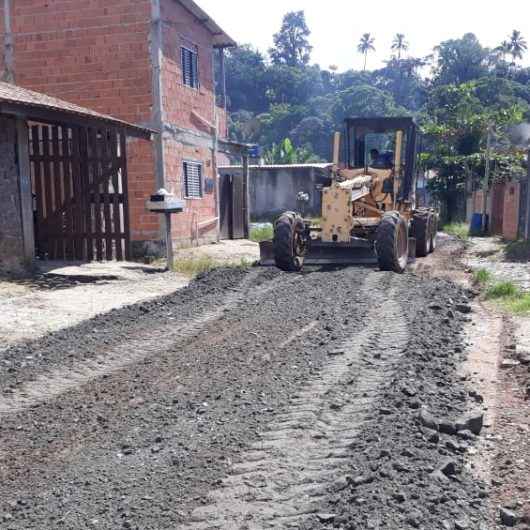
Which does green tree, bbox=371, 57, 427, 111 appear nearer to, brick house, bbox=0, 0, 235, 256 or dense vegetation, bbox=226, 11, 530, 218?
dense vegetation, bbox=226, 11, 530, 218

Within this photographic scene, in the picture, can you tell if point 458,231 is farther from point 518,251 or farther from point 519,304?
point 519,304

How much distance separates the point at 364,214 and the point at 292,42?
84.2 metres

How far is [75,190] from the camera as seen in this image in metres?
12.7

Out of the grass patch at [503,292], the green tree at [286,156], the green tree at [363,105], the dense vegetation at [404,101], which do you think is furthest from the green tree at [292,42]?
the grass patch at [503,292]

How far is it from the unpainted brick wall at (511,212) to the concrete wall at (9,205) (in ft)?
44.4

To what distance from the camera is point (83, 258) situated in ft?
41.9

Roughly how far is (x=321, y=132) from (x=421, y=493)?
6339 cm

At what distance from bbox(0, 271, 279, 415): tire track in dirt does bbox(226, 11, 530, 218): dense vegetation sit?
19.8 meters

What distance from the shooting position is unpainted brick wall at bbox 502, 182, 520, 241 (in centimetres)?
1847

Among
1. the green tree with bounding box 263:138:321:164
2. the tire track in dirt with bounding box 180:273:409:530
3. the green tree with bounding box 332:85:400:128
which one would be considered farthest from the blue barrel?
the green tree with bounding box 332:85:400:128

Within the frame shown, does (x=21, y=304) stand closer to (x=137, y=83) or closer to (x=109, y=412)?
(x=109, y=412)

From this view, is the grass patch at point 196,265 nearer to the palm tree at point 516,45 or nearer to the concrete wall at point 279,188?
the concrete wall at point 279,188

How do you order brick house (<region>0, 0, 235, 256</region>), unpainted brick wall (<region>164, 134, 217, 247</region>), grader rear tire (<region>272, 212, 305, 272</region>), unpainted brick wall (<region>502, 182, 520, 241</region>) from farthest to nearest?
unpainted brick wall (<region>502, 182, 520, 241</region>), unpainted brick wall (<region>164, 134, 217, 247</region>), brick house (<region>0, 0, 235, 256</region>), grader rear tire (<region>272, 212, 305, 272</region>)

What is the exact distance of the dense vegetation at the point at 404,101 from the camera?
1093 inches
